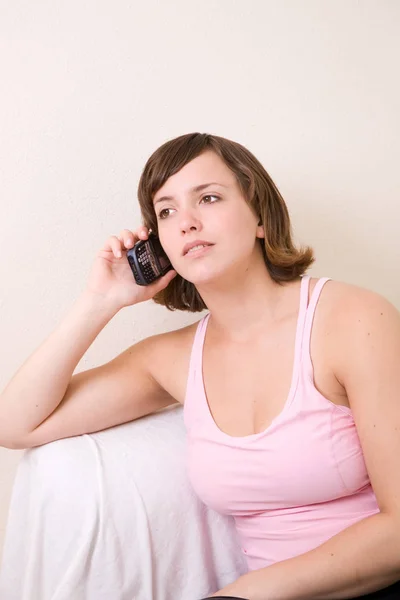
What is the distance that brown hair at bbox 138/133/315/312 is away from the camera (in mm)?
1328

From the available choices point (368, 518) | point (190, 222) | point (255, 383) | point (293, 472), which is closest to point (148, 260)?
point (190, 222)

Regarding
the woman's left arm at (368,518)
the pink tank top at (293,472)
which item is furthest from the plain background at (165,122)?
the woman's left arm at (368,518)

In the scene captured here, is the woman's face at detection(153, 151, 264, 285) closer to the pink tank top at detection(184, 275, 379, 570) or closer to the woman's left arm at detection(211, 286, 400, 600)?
the pink tank top at detection(184, 275, 379, 570)

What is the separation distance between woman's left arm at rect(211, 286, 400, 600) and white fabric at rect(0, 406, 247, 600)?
0.60ft

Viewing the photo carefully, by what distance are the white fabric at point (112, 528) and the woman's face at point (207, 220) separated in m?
0.36

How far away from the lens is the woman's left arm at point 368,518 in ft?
3.59

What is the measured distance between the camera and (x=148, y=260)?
1425 millimetres

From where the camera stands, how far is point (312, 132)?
1.80 m

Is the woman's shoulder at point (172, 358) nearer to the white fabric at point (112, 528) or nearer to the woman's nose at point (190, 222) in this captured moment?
the white fabric at point (112, 528)

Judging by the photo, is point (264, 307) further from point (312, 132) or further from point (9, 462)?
point (9, 462)

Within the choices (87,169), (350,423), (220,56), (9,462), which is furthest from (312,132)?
(9,462)

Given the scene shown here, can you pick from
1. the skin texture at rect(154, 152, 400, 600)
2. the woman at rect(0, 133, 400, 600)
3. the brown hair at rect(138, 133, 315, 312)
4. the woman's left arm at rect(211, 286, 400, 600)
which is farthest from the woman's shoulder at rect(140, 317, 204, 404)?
the woman's left arm at rect(211, 286, 400, 600)

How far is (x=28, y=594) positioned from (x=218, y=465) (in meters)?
0.39

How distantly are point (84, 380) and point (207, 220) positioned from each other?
409mm
